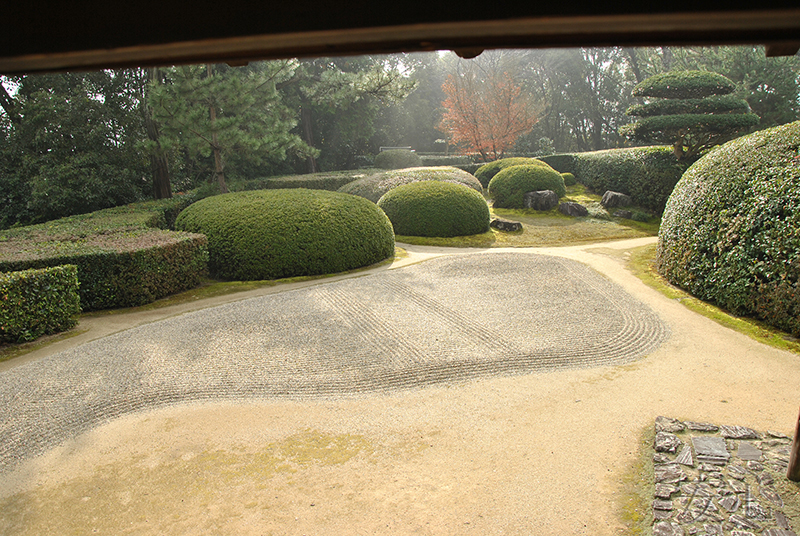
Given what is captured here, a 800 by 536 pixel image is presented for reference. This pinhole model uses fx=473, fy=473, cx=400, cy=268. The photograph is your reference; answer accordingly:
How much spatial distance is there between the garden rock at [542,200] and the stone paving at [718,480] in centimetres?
1288

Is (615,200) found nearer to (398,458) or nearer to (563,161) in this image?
(563,161)

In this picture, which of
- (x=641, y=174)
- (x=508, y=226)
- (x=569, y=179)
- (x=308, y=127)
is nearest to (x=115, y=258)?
(x=508, y=226)

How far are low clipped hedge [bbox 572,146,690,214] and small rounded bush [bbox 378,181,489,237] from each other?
604cm

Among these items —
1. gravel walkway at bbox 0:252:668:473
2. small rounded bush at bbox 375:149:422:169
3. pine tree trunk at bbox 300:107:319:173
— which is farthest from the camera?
small rounded bush at bbox 375:149:422:169

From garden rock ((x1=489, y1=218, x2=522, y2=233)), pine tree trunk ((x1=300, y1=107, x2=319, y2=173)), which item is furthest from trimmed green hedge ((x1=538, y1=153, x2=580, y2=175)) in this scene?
pine tree trunk ((x1=300, y1=107, x2=319, y2=173))

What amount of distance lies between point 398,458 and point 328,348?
6.63 ft

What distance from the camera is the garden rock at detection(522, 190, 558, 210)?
15.9m

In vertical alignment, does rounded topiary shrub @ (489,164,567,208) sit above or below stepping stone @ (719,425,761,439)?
above

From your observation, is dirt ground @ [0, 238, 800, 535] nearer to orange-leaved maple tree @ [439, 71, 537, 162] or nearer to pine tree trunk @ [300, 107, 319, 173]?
pine tree trunk @ [300, 107, 319, 173]

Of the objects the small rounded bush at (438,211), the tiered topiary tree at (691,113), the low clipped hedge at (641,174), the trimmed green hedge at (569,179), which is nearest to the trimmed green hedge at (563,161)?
the trimmed green hedge at (569,179)

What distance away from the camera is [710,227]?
6664 millimetres

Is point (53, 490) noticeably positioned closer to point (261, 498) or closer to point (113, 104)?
point (261, 498)

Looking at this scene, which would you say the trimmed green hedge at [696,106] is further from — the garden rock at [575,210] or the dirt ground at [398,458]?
the dirt ground at [398,458]

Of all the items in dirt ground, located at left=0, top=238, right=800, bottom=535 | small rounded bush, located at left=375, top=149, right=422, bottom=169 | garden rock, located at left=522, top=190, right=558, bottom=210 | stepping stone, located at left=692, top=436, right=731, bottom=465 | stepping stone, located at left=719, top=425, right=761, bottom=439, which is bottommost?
dirt ground, located at left=0, top=238, right=800, bottom=535
